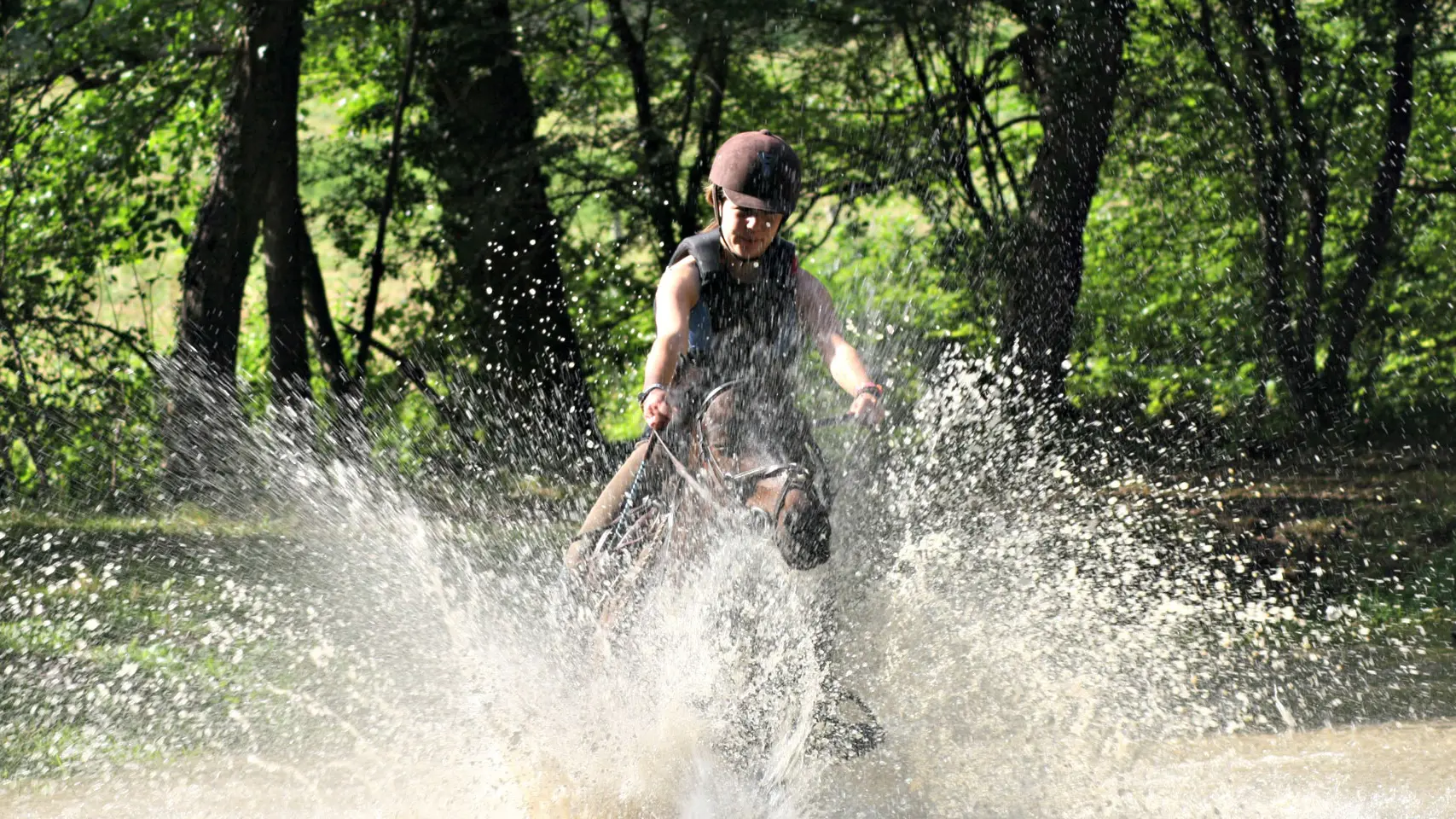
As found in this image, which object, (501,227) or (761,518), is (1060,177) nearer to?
(501,227)

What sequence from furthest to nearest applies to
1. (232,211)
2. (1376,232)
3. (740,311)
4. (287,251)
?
(287,251), (1376,232), (232,211), (740,311)

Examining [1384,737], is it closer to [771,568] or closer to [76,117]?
[771,568]

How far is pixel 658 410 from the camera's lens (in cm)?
415

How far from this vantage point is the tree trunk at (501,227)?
38.4ft

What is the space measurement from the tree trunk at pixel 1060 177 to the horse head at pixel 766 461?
20.4ft

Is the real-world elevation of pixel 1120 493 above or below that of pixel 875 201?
below

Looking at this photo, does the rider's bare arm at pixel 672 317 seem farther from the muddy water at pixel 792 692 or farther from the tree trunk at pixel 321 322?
the tree trunk at pixel 321 322

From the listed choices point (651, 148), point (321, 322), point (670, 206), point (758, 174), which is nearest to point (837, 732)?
point (758, 174)

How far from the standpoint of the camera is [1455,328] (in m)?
10.5

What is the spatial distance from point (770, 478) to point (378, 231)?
874cm

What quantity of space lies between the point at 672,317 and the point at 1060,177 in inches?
281

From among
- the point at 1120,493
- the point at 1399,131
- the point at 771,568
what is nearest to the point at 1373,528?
the point at 1120,493

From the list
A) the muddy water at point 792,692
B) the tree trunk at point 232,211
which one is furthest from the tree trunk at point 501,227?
the muddy water at point 792,692

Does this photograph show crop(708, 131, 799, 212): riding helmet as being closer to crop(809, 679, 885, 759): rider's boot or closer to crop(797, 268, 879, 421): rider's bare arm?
crop(797, 268, 879, 421): rider's bare arm
